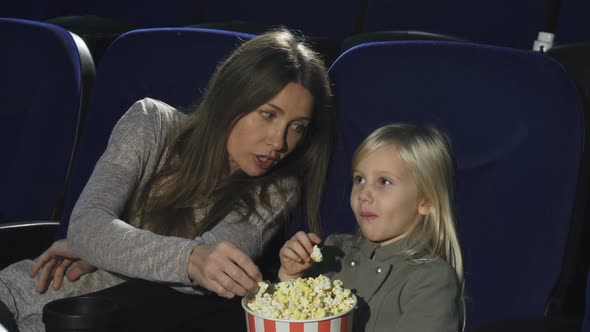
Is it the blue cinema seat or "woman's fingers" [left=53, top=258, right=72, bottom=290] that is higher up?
the blue cinema seat

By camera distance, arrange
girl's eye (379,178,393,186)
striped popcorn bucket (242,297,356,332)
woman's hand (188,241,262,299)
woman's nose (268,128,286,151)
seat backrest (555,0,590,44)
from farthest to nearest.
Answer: seat backrest (555,0,590,44) → woman's nose (268,128,286,151) → girl's eye (379,178,393,186) → woman's hand (188,241,262,299) → striped popcorn bucket (242,297,356,332)

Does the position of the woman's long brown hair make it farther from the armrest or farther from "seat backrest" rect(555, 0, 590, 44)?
"seat backrest" rect(555, 0, 590, 44)

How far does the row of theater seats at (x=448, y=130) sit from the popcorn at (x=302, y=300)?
7.7 inches

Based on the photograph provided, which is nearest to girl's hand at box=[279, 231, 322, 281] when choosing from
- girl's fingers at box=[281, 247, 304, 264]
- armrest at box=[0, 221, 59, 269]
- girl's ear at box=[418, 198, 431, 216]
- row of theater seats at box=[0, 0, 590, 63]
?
girl's fingers at box=[281, 247, 304, 264]

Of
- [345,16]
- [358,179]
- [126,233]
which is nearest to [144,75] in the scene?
[126,233]

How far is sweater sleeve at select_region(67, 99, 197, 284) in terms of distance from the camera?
54.0 inches

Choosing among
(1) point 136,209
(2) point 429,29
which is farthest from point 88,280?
(2) point 429,29

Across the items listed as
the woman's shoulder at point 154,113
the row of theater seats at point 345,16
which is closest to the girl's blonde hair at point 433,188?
the woman's shoulder at point 154,113

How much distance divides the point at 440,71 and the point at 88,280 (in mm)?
762

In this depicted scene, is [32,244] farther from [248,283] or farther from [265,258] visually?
[248,283]

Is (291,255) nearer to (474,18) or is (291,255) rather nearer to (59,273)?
(59,273)

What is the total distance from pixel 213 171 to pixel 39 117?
0.58 metres

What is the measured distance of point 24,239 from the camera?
5.85 ft

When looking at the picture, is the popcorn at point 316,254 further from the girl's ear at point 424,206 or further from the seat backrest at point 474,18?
the seat backrest at point 474,18
